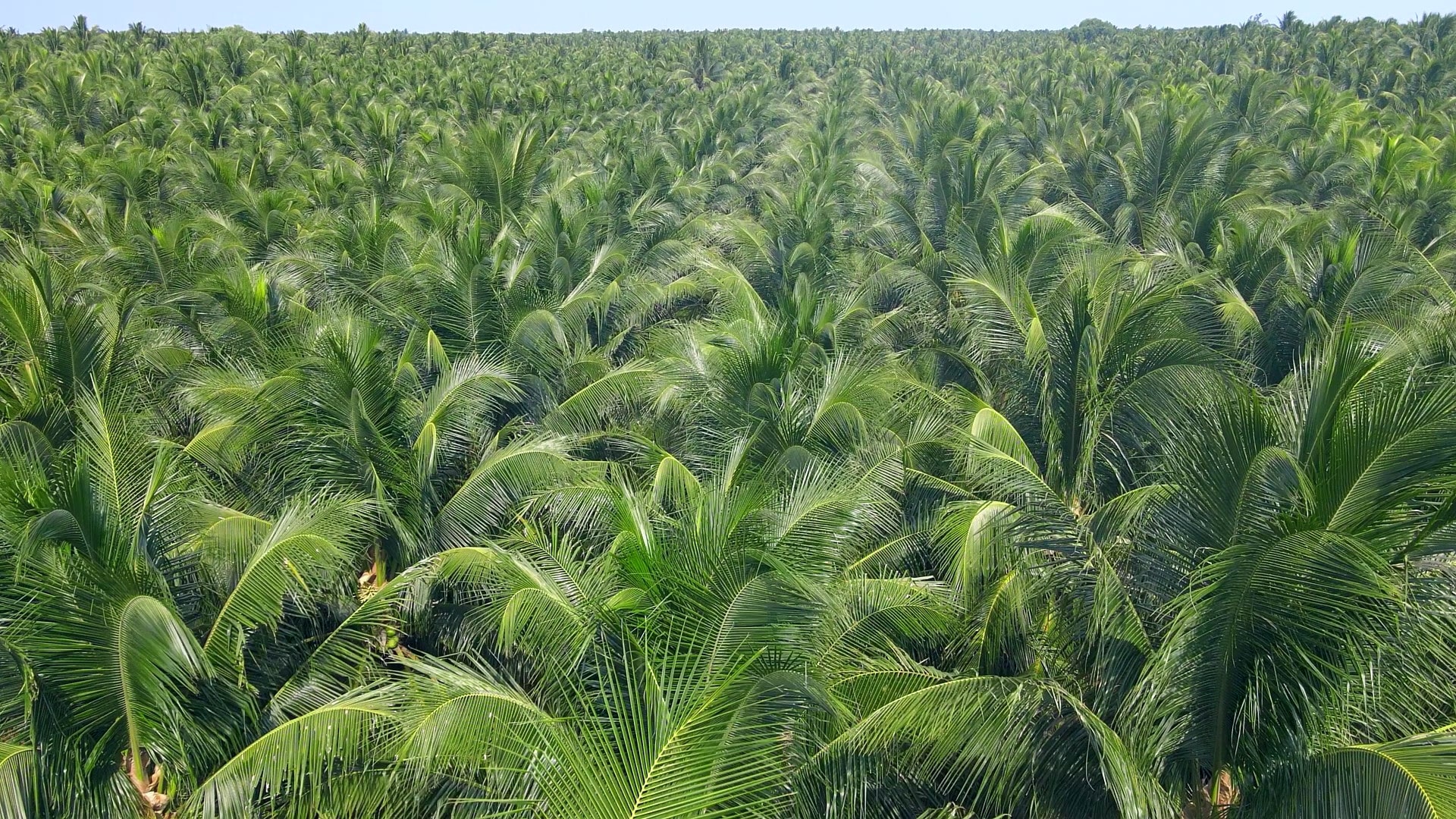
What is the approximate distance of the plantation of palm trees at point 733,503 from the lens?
5.02m

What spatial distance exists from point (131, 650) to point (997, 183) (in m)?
18.3

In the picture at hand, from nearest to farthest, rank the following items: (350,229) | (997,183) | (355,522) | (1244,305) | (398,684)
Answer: (398,684) < (355,522) < (1244,305) < (350,229) < (997,183)

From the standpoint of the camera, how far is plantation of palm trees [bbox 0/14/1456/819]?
5016mm

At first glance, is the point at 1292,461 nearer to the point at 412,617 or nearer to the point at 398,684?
the point at 398,684

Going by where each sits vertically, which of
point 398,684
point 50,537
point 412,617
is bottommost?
point 412,617

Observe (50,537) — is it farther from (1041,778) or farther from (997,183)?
(997,183)

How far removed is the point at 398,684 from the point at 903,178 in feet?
60.0

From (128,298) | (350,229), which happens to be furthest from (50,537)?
(350,229)

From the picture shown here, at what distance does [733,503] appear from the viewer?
A: 6.39 metres

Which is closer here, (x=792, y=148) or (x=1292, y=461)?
(x=1292, y=461)

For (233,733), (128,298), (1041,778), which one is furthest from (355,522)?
(128,298)

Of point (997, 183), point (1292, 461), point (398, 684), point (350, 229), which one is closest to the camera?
point (1292, 461)

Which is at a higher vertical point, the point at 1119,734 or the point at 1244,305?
the point at 1244,305

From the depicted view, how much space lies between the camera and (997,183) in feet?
66.5
